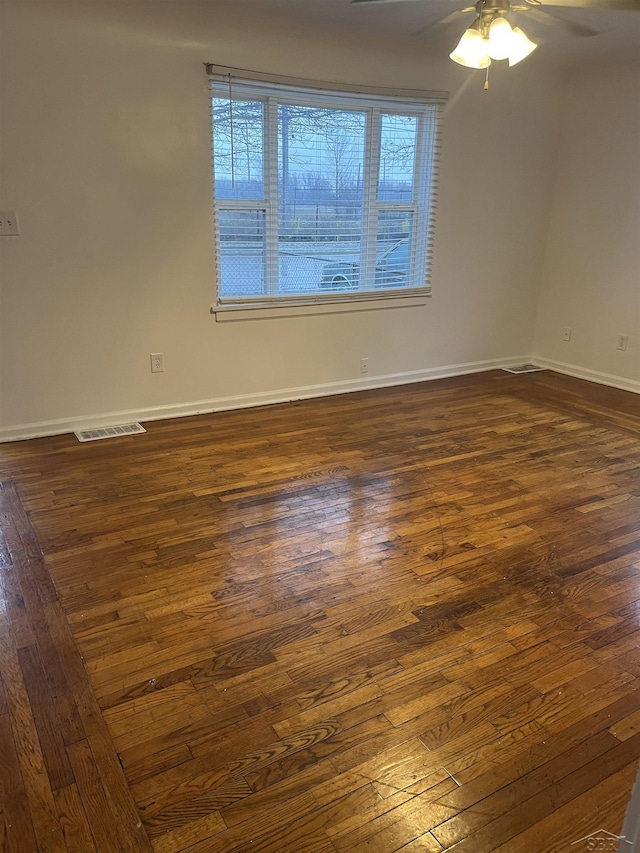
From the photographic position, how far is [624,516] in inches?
114

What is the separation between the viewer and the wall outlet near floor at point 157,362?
12.8 feet

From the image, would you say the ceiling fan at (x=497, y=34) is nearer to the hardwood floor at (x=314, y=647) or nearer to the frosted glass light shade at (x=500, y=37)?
the frosted glass light shade at (x=500, y=37)

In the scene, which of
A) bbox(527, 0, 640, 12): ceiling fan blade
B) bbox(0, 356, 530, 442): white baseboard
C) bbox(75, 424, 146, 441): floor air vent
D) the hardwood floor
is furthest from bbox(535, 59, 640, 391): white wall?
bbox(75, 424, 146, 441): floor air vent

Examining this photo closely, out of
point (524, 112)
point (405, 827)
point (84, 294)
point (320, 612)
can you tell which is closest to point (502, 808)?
point (405, 827)

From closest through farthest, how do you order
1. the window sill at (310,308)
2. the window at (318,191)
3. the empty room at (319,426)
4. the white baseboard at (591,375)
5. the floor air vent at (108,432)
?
the empty room at (319,426)
the floor air vent at (108,432)
the window at (318,191)
the window sill at (310,308)
the white baseboard at (591,375)

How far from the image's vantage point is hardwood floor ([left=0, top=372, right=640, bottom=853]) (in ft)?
4.77

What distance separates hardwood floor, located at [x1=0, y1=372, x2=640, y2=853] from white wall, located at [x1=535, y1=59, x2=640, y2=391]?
188cm

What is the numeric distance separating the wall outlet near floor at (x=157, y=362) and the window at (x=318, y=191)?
1.88 feet

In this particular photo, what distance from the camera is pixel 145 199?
363 cm

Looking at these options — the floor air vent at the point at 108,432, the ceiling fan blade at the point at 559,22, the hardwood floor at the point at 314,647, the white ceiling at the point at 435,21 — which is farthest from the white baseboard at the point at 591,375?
the floor air vent at the point at 108,432

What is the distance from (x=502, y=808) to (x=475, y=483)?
6.16ft

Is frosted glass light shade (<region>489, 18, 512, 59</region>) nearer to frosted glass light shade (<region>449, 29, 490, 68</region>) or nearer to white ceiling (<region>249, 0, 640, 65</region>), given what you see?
frosted glass light shade (<region>449, 29, 490, 68</region>)

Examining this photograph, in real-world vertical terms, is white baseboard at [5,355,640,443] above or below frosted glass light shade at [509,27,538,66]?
below

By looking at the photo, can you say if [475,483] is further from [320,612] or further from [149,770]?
[149,770]
